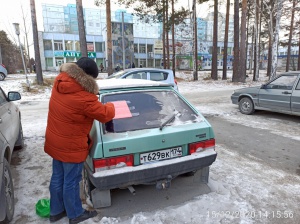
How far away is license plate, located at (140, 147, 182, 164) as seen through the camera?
8.38ft

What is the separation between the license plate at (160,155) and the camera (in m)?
2.55

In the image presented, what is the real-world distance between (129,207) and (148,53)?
51.5 metres

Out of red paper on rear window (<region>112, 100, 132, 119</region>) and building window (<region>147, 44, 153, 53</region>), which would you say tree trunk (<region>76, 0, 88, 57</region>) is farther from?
building window (<region>147, 44, 153, 53</region>)

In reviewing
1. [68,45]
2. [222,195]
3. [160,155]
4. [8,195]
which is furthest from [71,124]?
[68,45]

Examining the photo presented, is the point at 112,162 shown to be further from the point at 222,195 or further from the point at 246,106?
the point at 246,106

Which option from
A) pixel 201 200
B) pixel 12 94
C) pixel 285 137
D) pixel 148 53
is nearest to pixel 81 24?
pixel 12 94

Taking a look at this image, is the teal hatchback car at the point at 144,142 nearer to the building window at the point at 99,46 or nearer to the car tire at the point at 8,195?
the car tire at the point at 8,195

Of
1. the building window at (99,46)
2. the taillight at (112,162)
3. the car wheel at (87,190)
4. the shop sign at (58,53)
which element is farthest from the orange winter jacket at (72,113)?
the building window at (99,46)

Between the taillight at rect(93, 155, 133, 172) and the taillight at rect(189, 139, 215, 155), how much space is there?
2.65 ft

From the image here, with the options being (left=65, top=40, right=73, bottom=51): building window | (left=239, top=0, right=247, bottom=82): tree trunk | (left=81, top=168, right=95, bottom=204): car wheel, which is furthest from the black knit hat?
(left=65, top=40, right=73, bottom=51): building window

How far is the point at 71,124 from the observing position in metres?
2.25

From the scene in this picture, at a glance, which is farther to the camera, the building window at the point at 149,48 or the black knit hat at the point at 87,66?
the building window at the point at 149,48

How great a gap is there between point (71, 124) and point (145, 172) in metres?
0.95

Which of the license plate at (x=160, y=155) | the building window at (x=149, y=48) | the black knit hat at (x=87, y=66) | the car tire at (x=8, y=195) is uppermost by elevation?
the building window at (x=149, y=48)
